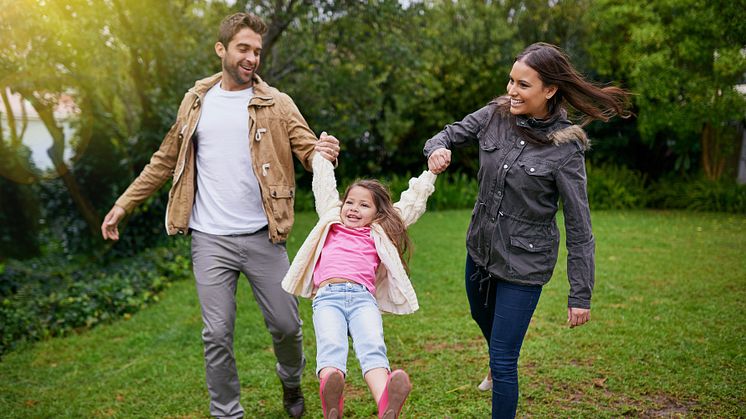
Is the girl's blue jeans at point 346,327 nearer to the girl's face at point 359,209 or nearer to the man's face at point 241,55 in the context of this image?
the girl's face at point 359,209

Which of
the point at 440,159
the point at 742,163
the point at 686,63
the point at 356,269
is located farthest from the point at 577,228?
the point at 742,163

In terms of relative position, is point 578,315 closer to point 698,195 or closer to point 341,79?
point 341,79

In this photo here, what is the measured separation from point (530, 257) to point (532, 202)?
10.3 inches

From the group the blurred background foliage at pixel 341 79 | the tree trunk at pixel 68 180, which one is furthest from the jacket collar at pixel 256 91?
the tree trunk at pixel 68 180

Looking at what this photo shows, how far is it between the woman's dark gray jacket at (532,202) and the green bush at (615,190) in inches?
462

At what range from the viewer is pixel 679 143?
594 inches

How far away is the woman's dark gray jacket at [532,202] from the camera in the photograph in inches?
124

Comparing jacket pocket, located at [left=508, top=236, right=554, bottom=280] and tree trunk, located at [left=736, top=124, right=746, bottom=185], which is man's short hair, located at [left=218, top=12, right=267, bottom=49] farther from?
tree trunk, located at [left=736, top=124, right=746, bottom=185]

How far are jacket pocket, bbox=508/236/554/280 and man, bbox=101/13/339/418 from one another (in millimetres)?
1160

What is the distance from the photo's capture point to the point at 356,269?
3.44 metres

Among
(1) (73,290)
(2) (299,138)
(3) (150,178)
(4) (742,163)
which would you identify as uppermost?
(2) (299,138)

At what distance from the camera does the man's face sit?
383 centimetres

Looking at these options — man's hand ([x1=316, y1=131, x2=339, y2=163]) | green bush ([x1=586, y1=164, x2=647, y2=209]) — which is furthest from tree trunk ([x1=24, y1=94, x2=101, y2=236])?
green bush ([x1=586, y1=164, x2=647, y2=209])

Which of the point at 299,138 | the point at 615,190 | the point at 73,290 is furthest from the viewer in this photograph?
the point at 615,190
